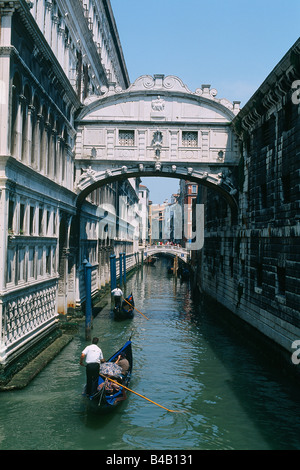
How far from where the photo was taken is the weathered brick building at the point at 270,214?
12469 millimetres

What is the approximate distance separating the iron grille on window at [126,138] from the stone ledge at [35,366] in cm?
818

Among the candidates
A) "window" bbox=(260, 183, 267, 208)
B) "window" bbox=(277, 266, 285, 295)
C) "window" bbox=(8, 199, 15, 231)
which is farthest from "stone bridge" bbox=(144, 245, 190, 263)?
A: "window" bbox=(8, 199, 15, 231)

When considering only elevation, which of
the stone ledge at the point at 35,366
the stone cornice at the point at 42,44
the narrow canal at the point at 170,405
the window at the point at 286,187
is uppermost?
the stone cornice at the point at 42,44

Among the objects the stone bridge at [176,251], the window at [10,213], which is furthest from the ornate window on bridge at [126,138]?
the stone bridge at [176,251]

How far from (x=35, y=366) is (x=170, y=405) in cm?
371

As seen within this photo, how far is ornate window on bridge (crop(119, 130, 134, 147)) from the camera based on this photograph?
19.1 meters

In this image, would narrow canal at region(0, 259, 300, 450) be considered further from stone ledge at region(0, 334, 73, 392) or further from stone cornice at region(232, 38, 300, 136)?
stone cornice at region(232, 38, 300, 136)

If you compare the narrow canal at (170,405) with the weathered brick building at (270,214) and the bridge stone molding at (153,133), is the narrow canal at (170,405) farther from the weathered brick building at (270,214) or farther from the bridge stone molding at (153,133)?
the bridge stone molding at (153,133)

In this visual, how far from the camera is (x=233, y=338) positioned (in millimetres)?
17328

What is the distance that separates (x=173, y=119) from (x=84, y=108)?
3.61 metres

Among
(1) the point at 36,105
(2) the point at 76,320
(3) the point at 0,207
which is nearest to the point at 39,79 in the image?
(1) the point at 36,105

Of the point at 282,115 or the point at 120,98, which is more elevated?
the point at 120,98

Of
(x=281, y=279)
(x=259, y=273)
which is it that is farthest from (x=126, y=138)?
(x=281, y=279)
